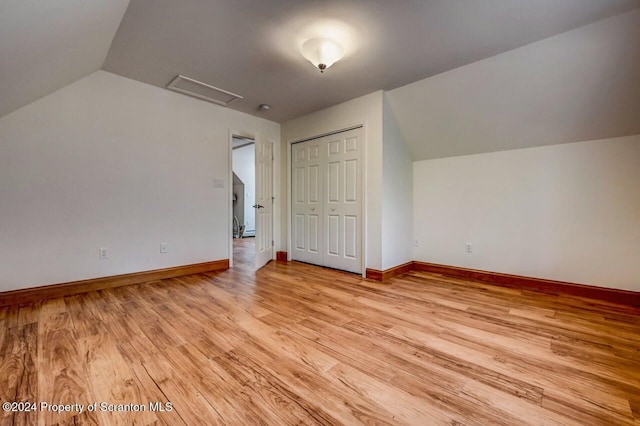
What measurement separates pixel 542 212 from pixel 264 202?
3.56m

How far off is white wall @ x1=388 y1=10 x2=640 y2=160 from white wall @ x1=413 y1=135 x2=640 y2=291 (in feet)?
0.65

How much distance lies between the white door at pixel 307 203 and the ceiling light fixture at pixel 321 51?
1.67 m

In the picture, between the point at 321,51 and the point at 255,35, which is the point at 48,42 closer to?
the point at 255,35

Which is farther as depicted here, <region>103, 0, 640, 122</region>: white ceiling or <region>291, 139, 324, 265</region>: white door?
<region>291, 139, 324, 265</region>: white door

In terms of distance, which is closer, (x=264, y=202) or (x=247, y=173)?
(x=264, y=202)

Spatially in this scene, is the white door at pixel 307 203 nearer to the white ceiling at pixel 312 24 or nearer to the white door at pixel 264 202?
the white door at pixel 264 202

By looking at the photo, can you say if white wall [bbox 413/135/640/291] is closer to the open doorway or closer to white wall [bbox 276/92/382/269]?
A: white wall [bbox 276/92/382/269]

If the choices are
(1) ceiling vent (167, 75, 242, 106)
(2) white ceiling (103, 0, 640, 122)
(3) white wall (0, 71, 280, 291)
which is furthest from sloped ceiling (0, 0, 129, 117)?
(1) ceiling vent (167, 75, 242, 106)

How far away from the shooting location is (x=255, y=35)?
86.0 inches

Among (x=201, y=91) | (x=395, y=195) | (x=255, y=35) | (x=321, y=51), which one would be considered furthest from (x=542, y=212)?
(x=201, y=91)

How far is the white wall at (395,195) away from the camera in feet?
10.8

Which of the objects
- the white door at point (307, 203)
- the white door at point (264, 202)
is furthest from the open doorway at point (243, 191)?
the white door at point (307, 203)

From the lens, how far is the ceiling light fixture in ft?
7.22

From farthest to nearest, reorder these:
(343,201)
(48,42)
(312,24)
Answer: (343,201), (312,24), (48,42)
